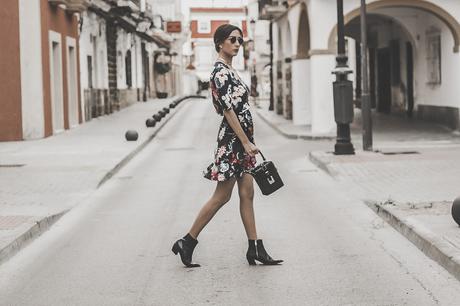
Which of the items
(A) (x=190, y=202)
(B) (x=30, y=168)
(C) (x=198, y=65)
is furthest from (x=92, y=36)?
(C) (x=198, y=65)

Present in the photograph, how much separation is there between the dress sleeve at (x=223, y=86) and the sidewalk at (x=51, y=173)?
226cm

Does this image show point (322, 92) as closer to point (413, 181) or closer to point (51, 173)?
point (51, 173)

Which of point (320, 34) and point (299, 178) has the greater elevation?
point (320, 34)

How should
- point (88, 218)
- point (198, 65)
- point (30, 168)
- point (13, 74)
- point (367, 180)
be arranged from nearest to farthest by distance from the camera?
1. point (88, 218)
2. point (367, 180)
3. point (30, 168)
4. point (13, 74)
5. point (198, 65)

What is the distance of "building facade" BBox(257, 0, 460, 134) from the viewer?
2391 cm

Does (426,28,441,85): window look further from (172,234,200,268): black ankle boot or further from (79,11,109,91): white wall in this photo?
(172,234,200,268): black ankle boot

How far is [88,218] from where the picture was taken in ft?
34.3

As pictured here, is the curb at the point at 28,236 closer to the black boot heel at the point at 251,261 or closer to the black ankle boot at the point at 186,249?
the black ankle boot at the point at 186,249

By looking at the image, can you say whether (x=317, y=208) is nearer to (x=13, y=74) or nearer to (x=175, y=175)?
(x=175, y=175)

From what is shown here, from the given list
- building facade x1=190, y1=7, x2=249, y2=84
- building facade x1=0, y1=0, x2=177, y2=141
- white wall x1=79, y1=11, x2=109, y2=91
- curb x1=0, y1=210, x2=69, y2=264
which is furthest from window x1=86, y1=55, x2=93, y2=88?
building facade x1=190, y1=7, x2=249, y2=84

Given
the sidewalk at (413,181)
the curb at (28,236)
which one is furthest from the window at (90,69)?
the curb at (28,236)

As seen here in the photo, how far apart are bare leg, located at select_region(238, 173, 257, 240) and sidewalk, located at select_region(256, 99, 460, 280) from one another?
145 centimetres

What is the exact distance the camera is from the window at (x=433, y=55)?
25359 mm

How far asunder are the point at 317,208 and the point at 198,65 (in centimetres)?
9817
